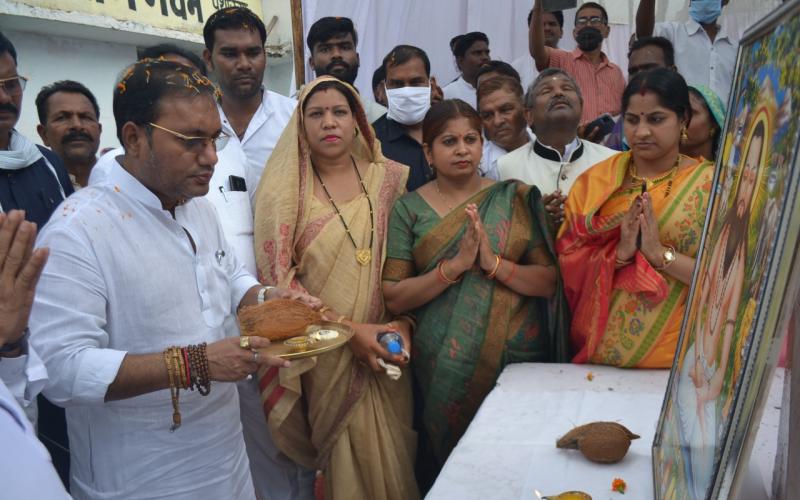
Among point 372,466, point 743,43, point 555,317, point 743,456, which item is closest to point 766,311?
point 743,456

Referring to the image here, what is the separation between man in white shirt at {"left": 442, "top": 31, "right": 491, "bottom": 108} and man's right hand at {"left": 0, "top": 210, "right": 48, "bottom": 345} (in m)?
3.89

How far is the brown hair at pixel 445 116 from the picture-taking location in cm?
275

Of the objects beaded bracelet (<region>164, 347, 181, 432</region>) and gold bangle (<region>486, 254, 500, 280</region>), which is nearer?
beaded bracelet (<region>164, 347, 181, 432</region>)

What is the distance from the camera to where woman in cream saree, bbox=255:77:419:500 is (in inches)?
108

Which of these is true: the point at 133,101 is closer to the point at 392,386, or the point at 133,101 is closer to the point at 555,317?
the point at 392,386

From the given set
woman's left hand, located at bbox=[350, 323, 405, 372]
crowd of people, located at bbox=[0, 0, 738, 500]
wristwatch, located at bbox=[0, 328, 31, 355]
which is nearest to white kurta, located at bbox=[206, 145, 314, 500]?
crowd of people, located at bbox=[0, 0, 738, 500]

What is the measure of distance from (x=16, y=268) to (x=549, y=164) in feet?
7.43

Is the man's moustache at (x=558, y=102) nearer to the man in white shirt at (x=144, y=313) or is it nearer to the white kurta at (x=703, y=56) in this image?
the man in white shirt at (x=144, y=313)

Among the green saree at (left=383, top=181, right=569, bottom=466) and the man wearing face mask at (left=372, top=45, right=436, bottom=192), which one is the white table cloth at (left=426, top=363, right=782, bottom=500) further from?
the man wearing face mask at (left=372, top=45, right=436, bottom=192)

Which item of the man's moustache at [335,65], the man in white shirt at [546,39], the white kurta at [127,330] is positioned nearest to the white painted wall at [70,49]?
the man's moustache at [335,65]

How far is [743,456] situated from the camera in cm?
85

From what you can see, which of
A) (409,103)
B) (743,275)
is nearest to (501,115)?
(409,103)

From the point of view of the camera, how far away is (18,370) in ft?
4.66

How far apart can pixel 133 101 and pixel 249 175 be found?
1.31 m
